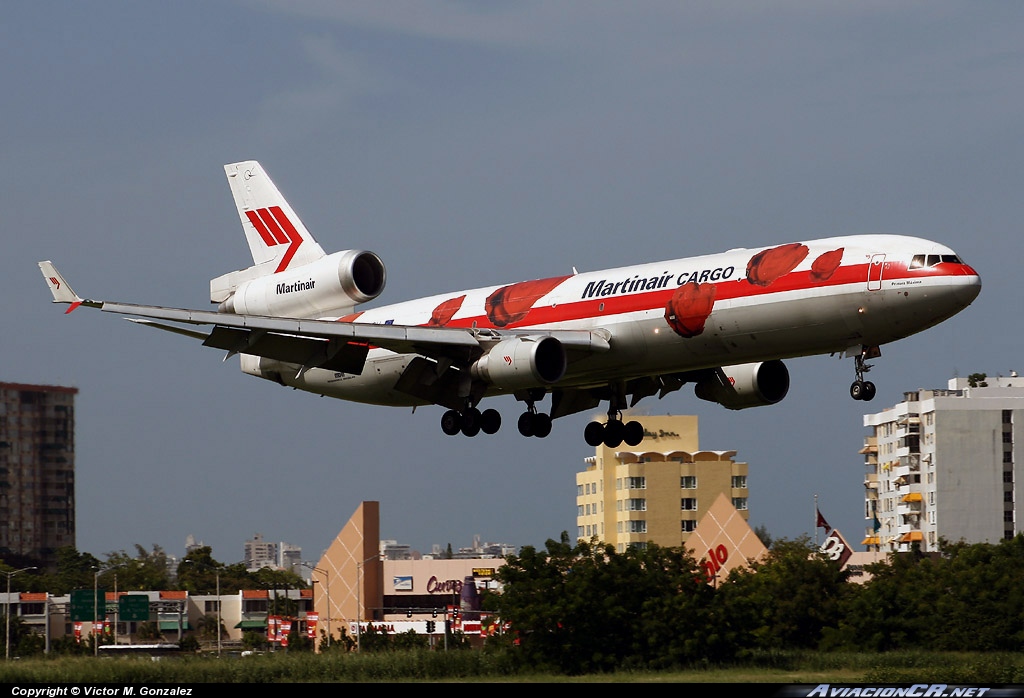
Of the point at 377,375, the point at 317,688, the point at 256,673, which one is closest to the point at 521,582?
the point at 256,673

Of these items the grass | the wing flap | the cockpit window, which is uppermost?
the cockpit window

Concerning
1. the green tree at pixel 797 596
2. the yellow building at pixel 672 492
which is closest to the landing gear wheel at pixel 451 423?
the green tree at pixel 797 596

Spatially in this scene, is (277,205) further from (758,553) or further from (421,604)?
(421,604)

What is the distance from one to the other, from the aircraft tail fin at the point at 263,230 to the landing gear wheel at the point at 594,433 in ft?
44.4

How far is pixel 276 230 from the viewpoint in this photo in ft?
207

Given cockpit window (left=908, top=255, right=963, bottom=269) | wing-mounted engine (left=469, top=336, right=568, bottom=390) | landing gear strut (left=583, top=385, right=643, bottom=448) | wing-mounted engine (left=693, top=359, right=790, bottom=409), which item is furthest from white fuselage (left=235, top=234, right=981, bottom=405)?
wing-mounted engine (left=693, top=359, right=790, bottom=409)

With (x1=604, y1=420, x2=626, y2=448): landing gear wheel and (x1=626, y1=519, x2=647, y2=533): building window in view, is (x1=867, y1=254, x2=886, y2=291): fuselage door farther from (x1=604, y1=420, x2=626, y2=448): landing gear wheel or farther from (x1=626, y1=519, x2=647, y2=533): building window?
(x1=626, y1=519, x2=647, y2=533): building window

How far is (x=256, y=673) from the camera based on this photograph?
86.7 meters

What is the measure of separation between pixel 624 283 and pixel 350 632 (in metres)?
104

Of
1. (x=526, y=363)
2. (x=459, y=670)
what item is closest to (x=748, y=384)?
(x=526, y=363)

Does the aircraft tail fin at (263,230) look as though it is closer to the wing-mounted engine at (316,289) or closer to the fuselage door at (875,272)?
the wing-mounted engine at (316,289)

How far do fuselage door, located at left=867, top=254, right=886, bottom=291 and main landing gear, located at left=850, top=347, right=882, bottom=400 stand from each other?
93.6 inches

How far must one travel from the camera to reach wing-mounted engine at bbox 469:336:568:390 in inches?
1896

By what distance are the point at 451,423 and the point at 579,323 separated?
640 centimetres
